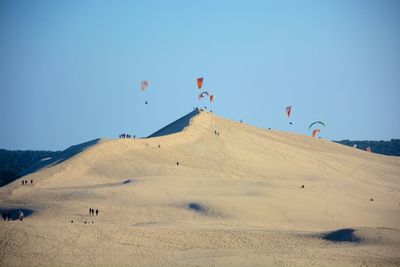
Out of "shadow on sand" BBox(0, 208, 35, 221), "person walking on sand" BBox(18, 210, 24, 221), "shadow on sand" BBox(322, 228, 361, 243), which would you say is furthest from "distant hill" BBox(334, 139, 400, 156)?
"person walking on sand" BBox(18, 210, 24, 221)

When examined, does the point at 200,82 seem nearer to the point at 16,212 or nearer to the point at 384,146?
the point at 16,212

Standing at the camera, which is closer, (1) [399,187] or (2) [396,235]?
(2) [396,235]

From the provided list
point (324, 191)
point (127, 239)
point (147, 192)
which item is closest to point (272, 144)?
point (324, 191)

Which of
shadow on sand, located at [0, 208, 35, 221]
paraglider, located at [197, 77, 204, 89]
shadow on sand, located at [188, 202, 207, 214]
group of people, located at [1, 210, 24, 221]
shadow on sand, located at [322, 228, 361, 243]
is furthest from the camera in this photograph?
paraglider, located at [197, 77, 204, 89]

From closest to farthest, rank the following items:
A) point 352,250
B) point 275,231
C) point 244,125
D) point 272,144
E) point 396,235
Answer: point 352,250 < point 396,235 < point 275,231 < point 272,144 < point 244,125

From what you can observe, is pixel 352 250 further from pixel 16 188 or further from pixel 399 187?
pixel 399 187

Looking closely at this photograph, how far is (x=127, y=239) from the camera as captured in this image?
1090 inches

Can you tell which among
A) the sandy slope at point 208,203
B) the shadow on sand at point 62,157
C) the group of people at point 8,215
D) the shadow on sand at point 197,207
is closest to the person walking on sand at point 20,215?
the group of people at point 8,215

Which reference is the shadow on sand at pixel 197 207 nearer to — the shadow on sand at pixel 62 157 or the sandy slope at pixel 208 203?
the sandy slope at pixel 208 203

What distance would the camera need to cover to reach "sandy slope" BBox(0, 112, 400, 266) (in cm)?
2572

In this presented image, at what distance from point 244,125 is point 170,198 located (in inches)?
1266

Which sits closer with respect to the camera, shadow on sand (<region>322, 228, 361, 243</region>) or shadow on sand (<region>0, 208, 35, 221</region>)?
shadow on sand (<region>322, 228, 361, 243</region>)

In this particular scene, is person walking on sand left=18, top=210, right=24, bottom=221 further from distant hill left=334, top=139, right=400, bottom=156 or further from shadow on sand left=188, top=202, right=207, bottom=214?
distant hill left=334, top=139, right=400, bottom=156

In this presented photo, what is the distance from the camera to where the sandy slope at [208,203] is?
25719 millimetres
